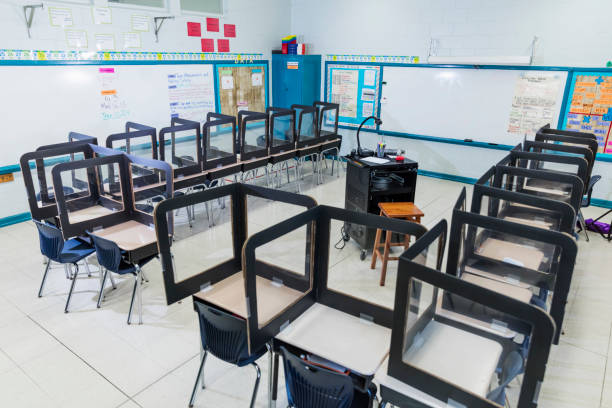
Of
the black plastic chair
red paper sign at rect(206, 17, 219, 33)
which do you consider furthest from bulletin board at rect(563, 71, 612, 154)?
red paper sign at rect(206, 17, 219, 33)

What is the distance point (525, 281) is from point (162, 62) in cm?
555

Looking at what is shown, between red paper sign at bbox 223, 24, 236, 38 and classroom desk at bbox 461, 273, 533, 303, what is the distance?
234 inches

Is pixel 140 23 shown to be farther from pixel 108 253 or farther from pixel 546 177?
pixel 546 177

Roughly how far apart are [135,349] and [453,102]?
19.4 feet

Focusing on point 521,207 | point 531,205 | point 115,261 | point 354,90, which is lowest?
point 115,261

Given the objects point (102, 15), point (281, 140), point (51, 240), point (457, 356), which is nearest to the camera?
Result: point (457, 356)

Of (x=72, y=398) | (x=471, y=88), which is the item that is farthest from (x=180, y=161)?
(x=471, y=88)

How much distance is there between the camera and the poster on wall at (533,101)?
19.9 feet

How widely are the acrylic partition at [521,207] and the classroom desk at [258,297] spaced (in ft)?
4.43

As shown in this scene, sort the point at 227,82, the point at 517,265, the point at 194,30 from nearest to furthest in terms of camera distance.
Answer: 1. the point at 517,265
2. the point at 194,30
3. the point at 227,82

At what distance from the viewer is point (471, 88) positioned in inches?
264

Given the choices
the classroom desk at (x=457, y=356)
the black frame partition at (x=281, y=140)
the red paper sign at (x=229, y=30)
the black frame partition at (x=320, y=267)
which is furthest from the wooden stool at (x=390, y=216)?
the red paper sign at (x=229, y=30)

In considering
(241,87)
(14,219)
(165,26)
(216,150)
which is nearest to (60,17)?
(165,26)

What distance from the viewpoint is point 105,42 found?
5.55 metres
